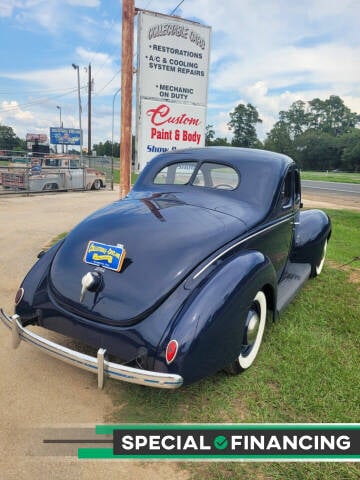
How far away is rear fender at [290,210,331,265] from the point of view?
4.48m

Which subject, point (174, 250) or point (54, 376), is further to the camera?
point (54, 376)

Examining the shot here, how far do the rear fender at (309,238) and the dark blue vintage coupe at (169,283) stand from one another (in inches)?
36.0

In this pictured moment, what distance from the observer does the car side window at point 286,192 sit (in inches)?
145

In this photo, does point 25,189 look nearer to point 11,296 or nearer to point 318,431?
point 11,296

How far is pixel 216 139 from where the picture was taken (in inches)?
3233

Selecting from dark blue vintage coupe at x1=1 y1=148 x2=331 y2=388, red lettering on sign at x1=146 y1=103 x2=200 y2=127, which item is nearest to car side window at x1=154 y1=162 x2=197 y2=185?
dark blue vintage coupe at x1=1 y1=148 x2=331 y2=388

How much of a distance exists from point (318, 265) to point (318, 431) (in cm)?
316

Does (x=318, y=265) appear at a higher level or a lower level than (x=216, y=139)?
lower

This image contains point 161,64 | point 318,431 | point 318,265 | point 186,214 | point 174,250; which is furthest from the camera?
point 161,64

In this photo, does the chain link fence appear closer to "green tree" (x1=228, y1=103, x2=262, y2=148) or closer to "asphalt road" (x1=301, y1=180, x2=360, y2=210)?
"asphalt road" (x1=301, y1=180, x2=360, y2=210)

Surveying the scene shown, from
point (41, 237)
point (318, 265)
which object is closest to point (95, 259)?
point (318, 265)

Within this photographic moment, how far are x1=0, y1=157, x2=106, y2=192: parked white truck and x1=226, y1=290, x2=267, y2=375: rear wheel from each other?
13104 millimetres

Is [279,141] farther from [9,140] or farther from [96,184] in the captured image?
[96,184]

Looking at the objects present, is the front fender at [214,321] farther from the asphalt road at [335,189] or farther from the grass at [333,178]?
the grass at [333,178]
